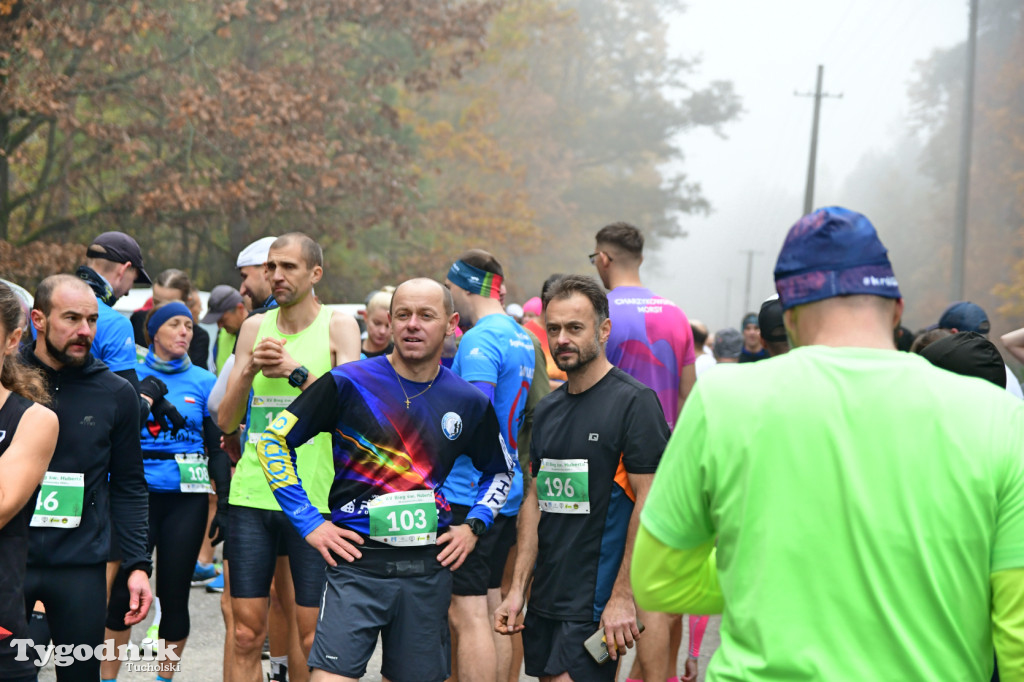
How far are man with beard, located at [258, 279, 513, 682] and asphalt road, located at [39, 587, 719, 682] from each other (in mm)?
2532

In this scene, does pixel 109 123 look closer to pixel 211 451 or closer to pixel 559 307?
pixel 211 451

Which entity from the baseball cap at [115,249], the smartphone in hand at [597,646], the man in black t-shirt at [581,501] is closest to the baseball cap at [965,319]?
the man in black t-shirt at [581,501]

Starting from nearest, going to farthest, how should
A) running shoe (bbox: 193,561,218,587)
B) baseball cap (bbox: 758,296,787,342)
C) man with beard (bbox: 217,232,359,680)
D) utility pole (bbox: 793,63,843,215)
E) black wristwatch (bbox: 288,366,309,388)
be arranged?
1. black wristwatch (bbox: 288,366,309,388)
2. man with beard (bbox: 217,232,359,680)
3. baseball cap (bbox: 758,296,787,342)
4. running shoe (bbox: 193,561,218,587)
5. utility pole (bbox: 793,63,843,215)

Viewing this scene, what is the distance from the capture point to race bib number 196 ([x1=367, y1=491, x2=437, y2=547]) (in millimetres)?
3971

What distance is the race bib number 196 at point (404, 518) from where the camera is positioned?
397cm

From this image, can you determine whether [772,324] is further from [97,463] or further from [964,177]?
[964,177]

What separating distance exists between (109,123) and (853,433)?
59.3 ft

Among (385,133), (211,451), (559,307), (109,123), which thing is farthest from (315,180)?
(559,307)

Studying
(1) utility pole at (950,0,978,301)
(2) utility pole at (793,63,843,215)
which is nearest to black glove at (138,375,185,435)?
(1) utility pole at (950,0,978,301)

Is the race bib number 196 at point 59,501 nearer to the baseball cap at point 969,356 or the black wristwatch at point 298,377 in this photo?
the black wristwatch at point 298,377

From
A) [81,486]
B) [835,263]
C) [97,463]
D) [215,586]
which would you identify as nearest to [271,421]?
[97,463]

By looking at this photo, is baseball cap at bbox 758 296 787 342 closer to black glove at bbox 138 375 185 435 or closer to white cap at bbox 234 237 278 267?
white cap at bbox 234 237 278 267

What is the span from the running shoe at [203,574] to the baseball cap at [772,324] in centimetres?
552

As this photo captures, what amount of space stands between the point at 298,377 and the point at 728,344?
28.3ft
